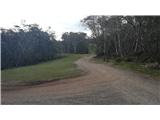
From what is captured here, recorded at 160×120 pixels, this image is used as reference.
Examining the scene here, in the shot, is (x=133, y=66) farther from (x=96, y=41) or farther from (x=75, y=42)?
(x=75, y=42)

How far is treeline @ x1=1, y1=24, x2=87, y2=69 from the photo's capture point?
483 cm

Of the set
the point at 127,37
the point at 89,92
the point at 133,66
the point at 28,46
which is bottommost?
the point at 89,92

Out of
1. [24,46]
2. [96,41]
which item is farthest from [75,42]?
[24,46]

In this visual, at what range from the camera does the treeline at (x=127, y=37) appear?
533 centimetres

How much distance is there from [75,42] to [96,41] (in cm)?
49

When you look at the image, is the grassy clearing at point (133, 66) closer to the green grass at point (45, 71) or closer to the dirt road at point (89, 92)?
the dirt road at point (89, 92)

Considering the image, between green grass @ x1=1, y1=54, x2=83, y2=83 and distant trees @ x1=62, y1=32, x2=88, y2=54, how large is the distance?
0.13 meters

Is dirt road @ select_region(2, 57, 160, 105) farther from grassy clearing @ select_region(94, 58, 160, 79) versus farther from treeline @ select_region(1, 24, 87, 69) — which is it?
treeline @ select_region(1, 24, 87, 69)

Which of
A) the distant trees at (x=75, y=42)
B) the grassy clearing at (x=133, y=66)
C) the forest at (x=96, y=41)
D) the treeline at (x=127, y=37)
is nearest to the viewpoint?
the forest at (x=96, y=41)

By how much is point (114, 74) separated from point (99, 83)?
1.91 feet

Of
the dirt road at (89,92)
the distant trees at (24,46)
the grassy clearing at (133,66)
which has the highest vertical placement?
the distant trees at (24,46)

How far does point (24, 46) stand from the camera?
4898 mm

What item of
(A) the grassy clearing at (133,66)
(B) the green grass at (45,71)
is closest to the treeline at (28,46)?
(B) the green grass at (45,71)

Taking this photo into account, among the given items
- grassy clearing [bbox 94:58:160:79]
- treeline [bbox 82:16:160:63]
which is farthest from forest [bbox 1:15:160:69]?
grassy clearing [bbox 94:58:160:79]
